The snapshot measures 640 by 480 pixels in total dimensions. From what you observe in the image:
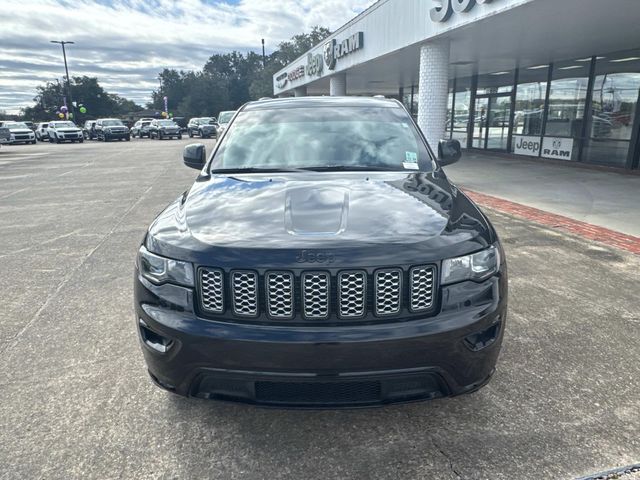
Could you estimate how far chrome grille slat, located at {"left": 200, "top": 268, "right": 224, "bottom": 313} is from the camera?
6.93ft

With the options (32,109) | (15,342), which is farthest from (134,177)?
(32,109)

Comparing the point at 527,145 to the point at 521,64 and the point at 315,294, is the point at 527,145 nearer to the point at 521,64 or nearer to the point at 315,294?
the point at 521,64

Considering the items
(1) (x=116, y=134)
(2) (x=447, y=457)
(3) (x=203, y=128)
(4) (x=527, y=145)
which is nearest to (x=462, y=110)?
(4) (x=527, y=145)

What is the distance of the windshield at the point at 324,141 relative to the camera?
332cm

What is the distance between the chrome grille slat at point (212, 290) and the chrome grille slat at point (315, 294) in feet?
1.26

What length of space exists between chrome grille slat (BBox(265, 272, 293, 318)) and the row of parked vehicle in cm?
3201

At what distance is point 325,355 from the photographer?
2.00 meters

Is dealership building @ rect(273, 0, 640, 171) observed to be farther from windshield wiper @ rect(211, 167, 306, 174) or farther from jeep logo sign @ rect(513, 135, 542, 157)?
windshield wiper @ rect(211, 167, 306, 174)

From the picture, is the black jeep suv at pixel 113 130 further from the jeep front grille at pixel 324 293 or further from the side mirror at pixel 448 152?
the jeep front grille at pixel 324 293

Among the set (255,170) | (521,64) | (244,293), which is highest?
(521,64)

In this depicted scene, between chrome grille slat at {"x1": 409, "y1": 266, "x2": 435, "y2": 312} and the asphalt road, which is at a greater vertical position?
chrome grille slat at {"x1": 409, "y1": 266, "x2": 435, "y2": 312}

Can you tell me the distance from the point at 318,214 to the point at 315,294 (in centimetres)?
50

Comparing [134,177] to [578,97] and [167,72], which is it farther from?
[167,72]

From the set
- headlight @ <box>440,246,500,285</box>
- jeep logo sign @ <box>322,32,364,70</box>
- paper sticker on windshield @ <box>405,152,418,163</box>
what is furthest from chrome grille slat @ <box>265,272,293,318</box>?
jeep logo sign @ <box>322,32,364,70</box>
